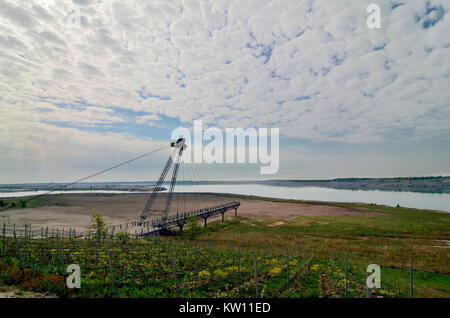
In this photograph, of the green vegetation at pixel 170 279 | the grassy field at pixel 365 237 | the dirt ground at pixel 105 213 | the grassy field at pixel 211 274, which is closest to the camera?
the green vegetation at pixel 170 279

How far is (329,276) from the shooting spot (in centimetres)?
1708

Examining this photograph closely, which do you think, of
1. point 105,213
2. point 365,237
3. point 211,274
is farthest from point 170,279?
point 105,213

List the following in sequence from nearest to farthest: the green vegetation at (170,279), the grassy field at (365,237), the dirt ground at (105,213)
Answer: the green vegetation at (170,279), the grassy field at (365,237), the dirt ground at (105,213)

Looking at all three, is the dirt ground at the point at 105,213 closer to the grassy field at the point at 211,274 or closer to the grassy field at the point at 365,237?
the grassy field at the point at 365,237

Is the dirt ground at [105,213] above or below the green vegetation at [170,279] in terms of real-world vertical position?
below

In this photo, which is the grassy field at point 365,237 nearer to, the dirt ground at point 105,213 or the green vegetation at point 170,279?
the green vegetation at point 170,279

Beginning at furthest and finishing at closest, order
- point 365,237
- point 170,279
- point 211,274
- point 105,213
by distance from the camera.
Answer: point 105,213
point 365,237
point 211,274
point 170,279

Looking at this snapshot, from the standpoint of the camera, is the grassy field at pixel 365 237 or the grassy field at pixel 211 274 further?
the grassy field at pixel 365 237

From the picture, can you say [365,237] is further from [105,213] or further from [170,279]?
[105,213]

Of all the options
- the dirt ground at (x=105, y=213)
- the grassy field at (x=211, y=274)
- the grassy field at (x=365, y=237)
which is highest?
the grassy field at (x=211, y=274)

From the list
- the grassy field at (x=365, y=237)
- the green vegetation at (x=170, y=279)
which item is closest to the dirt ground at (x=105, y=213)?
the grassy field at (x=365, y=237)

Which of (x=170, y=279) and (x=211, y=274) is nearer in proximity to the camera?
(x=170, y=279)
